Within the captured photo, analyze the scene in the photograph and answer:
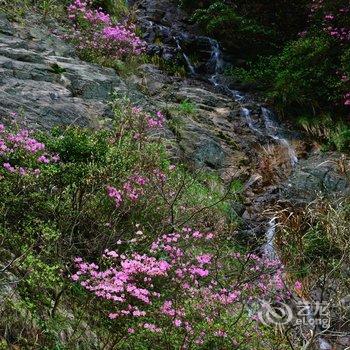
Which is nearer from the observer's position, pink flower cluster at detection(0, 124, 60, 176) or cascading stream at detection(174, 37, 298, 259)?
pink flower cluster at detection(0, 124, 60, 176)

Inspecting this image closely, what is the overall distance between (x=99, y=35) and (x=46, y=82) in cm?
318

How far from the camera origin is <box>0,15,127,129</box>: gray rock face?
6879 mm

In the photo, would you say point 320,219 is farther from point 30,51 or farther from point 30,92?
point 30,51

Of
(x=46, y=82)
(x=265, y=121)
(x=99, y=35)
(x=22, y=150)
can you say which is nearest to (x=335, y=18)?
(x=265, y=121)

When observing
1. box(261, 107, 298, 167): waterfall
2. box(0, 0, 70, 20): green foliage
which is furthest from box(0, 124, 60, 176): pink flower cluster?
box(0, 0, 70, 20): green foliage

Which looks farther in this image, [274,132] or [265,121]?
[265,121]

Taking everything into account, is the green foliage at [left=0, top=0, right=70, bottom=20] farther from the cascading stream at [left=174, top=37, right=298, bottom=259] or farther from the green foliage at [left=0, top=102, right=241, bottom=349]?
the green foliage at [left=0, top=102, right=241, bottom=349]

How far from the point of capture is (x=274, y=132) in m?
10.0

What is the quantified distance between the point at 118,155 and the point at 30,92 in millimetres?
2712

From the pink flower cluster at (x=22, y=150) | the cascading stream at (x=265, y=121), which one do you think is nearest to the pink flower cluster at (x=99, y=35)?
the cascading stream at (x=265, y=121)

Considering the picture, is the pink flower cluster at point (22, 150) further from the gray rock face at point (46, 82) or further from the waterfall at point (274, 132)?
the waterfall at point (274, 132)

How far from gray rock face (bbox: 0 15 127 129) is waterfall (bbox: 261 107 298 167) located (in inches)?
131

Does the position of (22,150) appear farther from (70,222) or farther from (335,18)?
(335,18)

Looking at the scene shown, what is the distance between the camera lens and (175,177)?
687 centimetres
